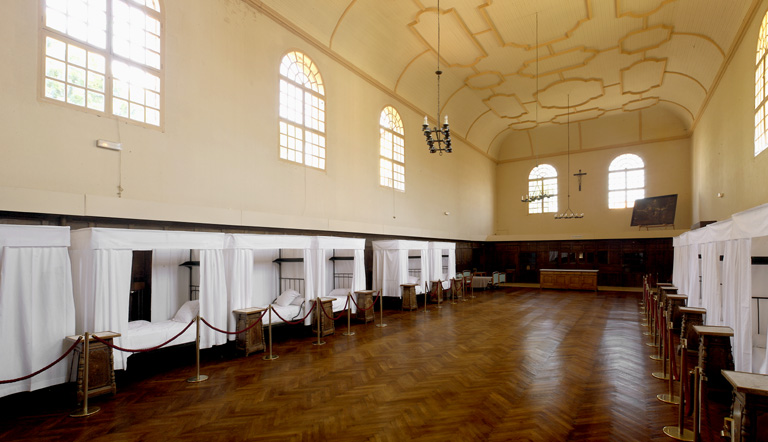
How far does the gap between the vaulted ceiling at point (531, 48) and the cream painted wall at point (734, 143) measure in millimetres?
721

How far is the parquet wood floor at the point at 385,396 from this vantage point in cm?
401

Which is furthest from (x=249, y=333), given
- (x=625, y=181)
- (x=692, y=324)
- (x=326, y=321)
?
(x=625, y=181)

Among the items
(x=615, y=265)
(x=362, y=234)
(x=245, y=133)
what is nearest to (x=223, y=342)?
(x=245, y=133)

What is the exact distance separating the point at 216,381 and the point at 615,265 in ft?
64.5

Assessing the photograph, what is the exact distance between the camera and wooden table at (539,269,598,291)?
1809cm

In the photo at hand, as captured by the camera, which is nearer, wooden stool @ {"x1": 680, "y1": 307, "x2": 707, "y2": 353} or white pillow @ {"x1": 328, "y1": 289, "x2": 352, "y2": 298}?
wooden stool @ {"x1": 680, "y1": 307, "x2": 707, "y2": 353}

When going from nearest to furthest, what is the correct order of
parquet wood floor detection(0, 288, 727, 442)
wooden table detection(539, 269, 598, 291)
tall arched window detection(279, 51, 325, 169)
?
parquet wood floor detection(0, 288, 727, 442)
tall arched window detection(279, 51, 325, 169)
wooden table detection(539, 269, 598, 291)

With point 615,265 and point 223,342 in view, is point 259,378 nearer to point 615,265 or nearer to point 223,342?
point 223,342

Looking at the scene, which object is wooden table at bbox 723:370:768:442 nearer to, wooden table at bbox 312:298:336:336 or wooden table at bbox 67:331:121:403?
wooden table at bbox 67:331:121:403

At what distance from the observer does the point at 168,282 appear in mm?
7391

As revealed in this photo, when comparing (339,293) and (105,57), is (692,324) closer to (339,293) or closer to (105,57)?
(339,293)

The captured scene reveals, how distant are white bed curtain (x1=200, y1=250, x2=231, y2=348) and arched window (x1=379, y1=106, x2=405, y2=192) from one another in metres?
7.29

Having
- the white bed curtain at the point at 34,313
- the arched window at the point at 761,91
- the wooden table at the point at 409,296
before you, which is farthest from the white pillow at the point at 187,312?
the arched window at the point at 761,91

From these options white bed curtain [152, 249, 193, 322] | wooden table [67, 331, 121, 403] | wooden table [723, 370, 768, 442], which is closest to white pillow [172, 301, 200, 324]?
white bed curtain [152, 249, 193, 322]
